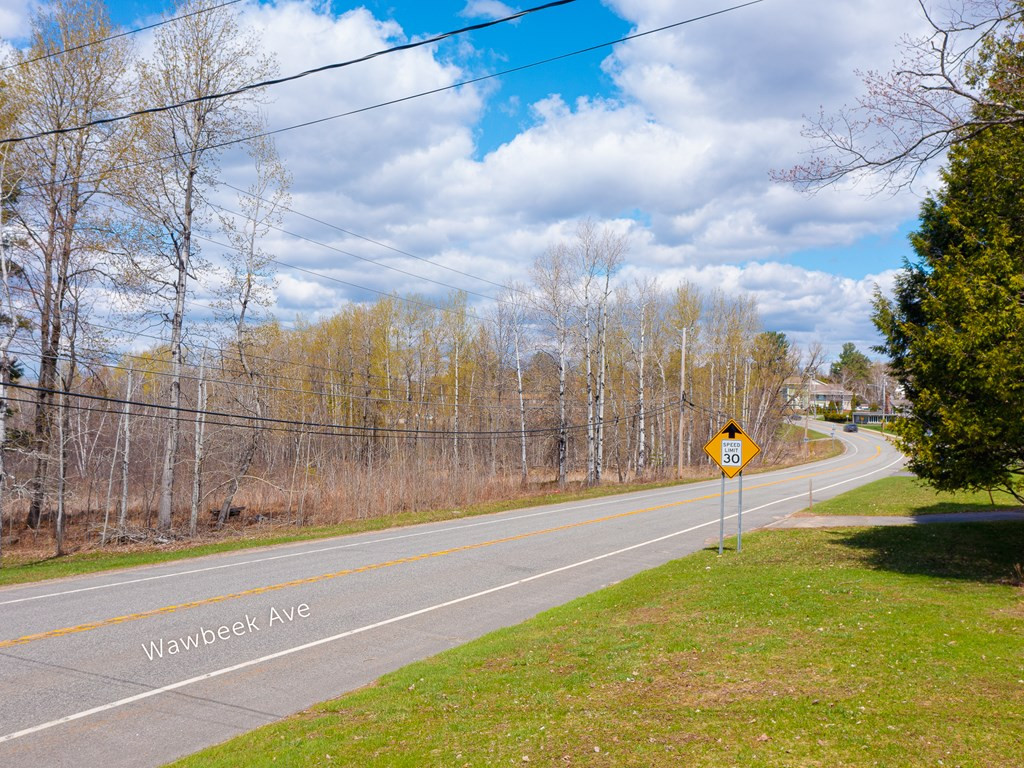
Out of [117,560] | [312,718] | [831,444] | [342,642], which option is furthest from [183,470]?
[831,444]

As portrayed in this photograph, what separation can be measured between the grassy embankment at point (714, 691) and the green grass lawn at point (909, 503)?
498 inches

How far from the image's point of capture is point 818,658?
7.14m

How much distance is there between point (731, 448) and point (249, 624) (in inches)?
413

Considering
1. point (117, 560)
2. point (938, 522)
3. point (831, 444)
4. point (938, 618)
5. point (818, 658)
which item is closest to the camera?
point (818, 658)

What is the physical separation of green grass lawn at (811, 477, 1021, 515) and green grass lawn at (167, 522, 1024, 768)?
1276cm

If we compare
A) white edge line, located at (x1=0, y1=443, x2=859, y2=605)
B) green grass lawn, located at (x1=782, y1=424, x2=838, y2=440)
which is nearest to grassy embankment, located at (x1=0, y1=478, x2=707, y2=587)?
white edge line, located at (x1=0, y1=443, x2=859, y2=605)

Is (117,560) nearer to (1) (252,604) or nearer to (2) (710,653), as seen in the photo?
(1) (252,604)

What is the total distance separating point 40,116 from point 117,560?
14.4 m

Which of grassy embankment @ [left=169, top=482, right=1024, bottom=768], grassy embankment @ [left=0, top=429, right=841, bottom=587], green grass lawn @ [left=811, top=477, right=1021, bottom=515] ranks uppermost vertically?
grassy embankment @ [left=169, top=482, right=1024, bottom=768]

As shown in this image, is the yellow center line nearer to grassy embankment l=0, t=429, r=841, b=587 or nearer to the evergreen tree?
grassy embankment l=0, t=429, r=841, b=587

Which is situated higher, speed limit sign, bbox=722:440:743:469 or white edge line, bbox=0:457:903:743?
speed limit sign, bbox=722:440:743:469

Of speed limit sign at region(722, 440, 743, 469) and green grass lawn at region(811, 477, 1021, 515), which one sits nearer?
speed limit sign at region(722, 440, 743, 469)

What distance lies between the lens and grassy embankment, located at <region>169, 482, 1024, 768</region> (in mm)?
5098

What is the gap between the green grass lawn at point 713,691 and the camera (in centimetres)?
509
